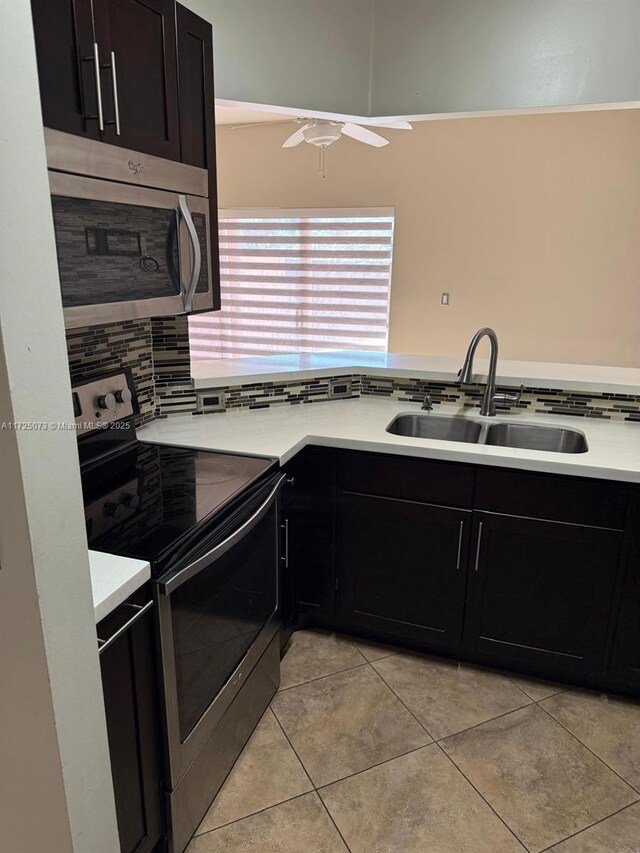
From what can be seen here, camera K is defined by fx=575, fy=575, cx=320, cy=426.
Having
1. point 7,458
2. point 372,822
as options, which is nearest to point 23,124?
point 7,458

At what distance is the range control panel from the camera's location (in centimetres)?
174

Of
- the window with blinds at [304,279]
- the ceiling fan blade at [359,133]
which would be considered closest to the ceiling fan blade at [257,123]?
the window with blinds at [304,279]

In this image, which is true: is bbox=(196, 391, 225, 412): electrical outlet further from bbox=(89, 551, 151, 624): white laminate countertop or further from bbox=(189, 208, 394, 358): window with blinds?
bbox=(189, 208, 394, 358): window with blinds

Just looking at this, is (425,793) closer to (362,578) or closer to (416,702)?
(416,702)

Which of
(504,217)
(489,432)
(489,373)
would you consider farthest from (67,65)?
(504,217)

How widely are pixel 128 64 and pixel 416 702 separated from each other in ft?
7.06

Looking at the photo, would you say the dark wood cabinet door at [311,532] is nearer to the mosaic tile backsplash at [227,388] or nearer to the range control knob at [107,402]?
the mosaic tile backsplash at [227,388]

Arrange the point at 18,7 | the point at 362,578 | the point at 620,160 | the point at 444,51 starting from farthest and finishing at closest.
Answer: the point at 620,160 → the point at 444,51 → the point at 362,578 → the point at 18,7

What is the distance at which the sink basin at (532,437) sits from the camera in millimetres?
2332

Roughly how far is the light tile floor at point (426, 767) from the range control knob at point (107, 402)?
1188 mm

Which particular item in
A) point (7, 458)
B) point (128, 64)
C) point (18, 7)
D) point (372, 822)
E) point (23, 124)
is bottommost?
point (372, 822)

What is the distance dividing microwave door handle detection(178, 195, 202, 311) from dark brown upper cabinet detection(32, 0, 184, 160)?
129 millimetres

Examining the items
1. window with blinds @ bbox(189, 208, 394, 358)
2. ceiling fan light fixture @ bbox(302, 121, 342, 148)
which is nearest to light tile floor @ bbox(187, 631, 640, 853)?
ceiling fan light fixture @ bbox(302, 121, 342, 148)

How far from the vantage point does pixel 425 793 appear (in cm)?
173
